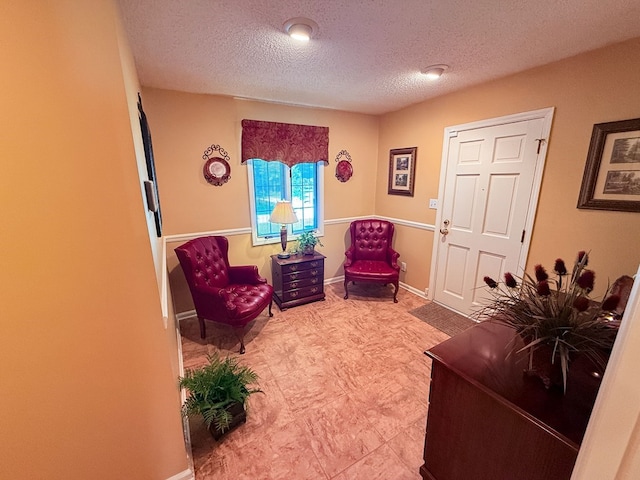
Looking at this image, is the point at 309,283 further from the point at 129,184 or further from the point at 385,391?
the point at 129,184

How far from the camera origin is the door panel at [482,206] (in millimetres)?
2322

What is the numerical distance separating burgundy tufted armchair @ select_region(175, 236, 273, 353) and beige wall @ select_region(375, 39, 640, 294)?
2615mm

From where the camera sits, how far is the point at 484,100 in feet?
8.21

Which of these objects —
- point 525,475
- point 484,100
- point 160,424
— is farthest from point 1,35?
point 484,100

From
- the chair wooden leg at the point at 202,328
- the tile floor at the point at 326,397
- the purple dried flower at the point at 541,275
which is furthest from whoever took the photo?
the chair wooden leg at the point at 202,328

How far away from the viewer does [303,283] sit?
3.20 meters

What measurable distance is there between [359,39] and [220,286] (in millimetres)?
2424

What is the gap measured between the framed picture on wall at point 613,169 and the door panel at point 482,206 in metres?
0.39

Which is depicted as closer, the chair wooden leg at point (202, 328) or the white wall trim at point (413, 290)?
the chair wooden leg at point (202, 328)

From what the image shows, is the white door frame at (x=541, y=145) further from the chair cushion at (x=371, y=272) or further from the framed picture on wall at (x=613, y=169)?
the chair cushion at (x=371, y=272)

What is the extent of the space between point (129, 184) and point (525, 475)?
1.75 meters

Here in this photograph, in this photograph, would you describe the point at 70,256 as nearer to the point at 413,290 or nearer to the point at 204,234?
the point at 204,234

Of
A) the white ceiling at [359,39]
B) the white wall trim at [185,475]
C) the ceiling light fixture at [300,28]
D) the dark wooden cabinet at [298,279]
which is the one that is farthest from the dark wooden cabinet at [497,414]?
the dark wooden cabinet at [298,279]

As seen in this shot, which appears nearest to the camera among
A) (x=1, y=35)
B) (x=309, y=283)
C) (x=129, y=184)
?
(x=1, y=35)
